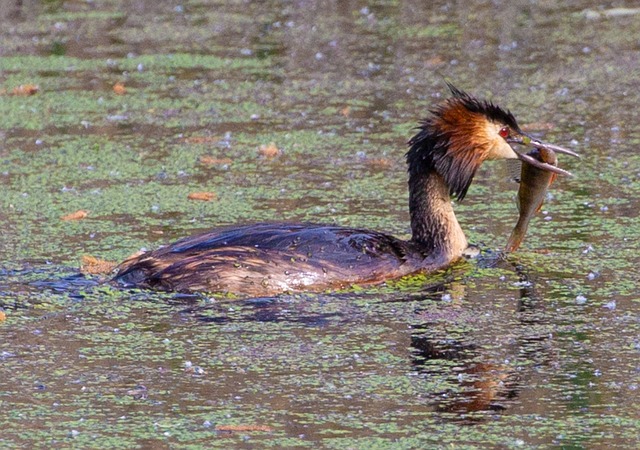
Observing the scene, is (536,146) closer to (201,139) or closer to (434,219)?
(434,219)

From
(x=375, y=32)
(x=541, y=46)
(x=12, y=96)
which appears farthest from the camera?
(x=375, y=32)

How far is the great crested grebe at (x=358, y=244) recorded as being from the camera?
292 inches

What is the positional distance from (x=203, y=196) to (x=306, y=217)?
922mm

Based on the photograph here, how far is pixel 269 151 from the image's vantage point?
10.6 metres

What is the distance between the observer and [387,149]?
418 inches

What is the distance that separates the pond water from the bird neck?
0.79ft

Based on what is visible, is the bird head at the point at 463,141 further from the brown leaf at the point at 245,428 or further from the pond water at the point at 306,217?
the brown leaf at the point at 245,428

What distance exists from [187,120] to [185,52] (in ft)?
8.90

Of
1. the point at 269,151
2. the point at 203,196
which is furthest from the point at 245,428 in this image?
the point at 269,151

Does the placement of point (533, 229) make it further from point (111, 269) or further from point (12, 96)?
point (12, 96)

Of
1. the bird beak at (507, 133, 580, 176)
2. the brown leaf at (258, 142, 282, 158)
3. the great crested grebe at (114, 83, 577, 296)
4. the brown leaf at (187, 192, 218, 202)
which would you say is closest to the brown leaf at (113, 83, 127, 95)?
the brown leaf at (258, 142, 282, 158)

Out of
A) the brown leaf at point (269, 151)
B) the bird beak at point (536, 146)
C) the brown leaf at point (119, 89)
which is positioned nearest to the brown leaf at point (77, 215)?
the brown leaf at point (269, 151)

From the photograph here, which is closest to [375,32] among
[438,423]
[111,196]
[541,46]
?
[541,46]

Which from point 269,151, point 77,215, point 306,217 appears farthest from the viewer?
point 269,151
